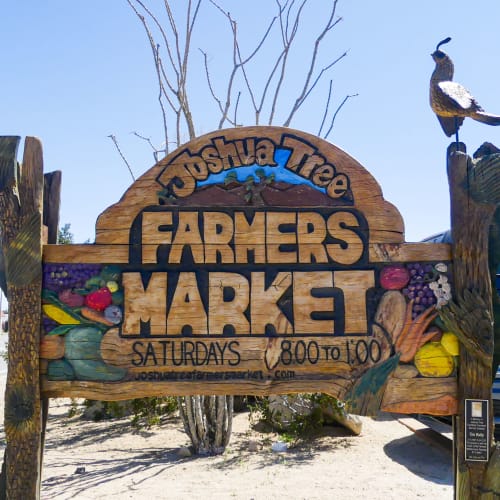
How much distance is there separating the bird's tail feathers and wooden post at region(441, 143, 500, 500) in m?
0.37

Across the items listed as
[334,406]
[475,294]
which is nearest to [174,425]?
[334,406]

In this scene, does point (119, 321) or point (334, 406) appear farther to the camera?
point (334, 406)

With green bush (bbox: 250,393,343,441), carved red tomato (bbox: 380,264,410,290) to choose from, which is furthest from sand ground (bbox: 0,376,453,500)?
carved red tomato (bbox: 380,264,410,290)

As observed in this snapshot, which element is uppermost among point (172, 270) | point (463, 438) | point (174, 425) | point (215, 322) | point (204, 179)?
point (204, 179)

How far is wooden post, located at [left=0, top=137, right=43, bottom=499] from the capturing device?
3.47m

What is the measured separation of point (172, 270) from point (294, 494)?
320 centimetres

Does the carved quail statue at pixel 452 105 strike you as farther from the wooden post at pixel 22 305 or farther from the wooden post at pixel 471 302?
the wooden post at pixel 22 305

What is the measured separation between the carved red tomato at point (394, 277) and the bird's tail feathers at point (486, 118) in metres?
1.19

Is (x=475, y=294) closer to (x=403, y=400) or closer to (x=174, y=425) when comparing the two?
(x=403, y=400)

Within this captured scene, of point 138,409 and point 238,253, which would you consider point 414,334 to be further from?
point 138,409

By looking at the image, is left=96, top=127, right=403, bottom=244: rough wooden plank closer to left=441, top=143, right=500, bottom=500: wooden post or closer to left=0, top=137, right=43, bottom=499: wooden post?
left=441, top=143, right=500, bottom=500: wooden post

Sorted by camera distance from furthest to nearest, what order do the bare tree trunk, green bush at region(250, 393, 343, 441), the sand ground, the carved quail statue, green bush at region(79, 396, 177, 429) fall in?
green bush at region(79, 396, 177, 429), green bush at region(250, 393, 343, 441), the bare tree trunk, the sand ground, the carved quail statue

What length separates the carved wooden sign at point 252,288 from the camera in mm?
3559

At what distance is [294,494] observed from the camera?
5613mm
